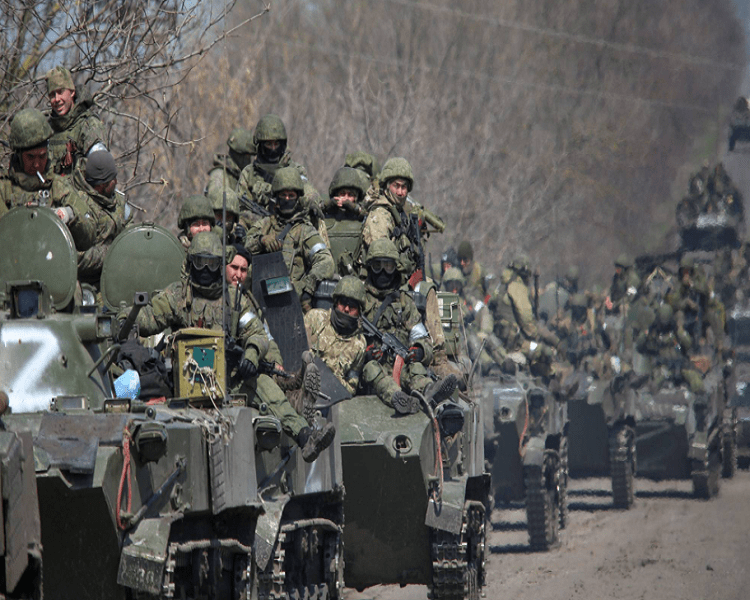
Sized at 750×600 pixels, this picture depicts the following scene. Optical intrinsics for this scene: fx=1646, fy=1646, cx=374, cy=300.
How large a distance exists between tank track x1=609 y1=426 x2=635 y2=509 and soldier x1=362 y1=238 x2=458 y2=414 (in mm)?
9477

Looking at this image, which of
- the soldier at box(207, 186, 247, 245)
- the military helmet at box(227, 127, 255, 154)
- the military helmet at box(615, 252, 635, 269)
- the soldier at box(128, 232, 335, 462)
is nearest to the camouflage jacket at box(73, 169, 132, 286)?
the soldier at box(207, 186, 247, 245)

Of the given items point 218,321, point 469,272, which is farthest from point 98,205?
point 469,272

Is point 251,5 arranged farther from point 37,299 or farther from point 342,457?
point 37,299

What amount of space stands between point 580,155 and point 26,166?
128 ft

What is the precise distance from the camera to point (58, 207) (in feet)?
42.5

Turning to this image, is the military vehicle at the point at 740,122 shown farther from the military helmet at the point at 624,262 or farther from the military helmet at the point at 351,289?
the military helmet at the point at 351,289

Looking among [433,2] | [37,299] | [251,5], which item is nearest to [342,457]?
[37,299]

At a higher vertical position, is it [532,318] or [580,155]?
[580,155]

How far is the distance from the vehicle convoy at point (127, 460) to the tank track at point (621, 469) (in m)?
11.7

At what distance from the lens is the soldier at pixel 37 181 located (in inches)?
510

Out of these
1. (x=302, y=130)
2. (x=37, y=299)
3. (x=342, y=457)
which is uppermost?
(x=302, y=130)

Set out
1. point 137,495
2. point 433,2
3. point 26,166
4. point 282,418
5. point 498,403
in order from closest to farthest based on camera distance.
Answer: point 137,495 < point 282,418 < point 26,166 < point 498,403 < point 433,2

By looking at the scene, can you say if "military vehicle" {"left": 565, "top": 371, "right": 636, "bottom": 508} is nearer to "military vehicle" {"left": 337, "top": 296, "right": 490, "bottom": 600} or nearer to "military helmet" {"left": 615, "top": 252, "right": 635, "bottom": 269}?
"military helmet" {"left": 615, "top": 252, "right": 635, "bottom": 269}

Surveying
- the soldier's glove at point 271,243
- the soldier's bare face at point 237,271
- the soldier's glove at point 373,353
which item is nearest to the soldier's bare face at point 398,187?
the soldier's glove at point 271,243
